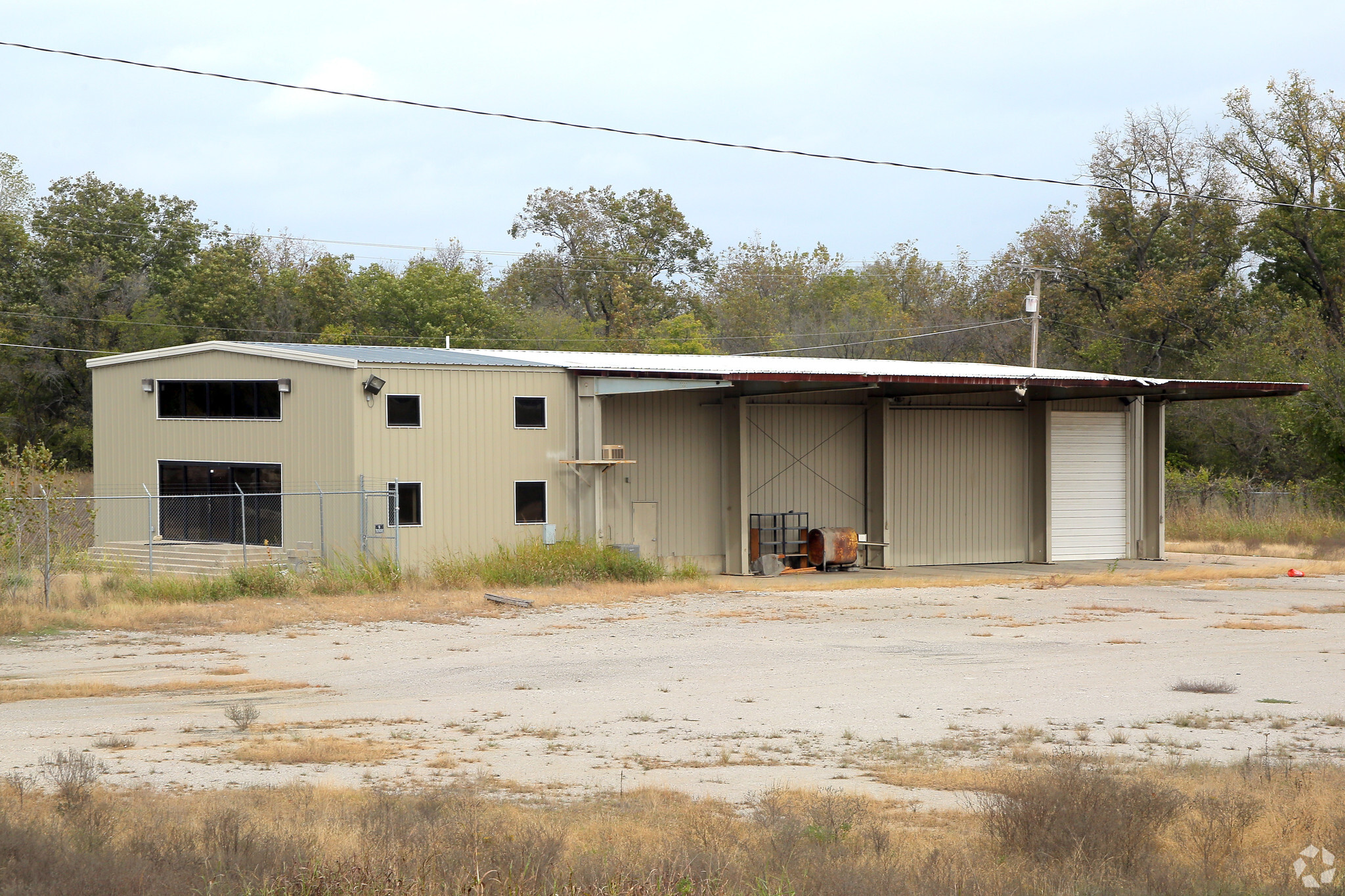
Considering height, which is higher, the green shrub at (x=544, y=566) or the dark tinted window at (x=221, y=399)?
the dark tinted window at (x=221, y=399)

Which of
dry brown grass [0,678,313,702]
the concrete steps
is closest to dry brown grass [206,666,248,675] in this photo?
dry brown grass [0,678,313,702]

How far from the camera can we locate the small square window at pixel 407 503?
82.5 feet

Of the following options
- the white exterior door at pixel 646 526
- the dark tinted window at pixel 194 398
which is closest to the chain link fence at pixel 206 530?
the dark tinted window at pixel 194 398

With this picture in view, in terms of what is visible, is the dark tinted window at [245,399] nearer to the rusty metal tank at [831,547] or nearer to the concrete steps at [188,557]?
the concrete steps at [188,557]

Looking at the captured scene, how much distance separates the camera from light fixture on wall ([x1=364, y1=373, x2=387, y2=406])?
81.6ft

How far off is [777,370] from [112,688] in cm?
1705

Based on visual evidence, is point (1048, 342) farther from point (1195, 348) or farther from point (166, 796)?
point (166, 796)

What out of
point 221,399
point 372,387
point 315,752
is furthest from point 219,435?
point 315,752

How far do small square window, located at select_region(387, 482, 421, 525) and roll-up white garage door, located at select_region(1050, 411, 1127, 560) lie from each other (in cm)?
1600

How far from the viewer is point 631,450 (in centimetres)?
2861

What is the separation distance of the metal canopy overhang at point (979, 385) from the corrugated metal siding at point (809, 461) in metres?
0.89

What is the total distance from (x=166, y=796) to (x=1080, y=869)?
536cm

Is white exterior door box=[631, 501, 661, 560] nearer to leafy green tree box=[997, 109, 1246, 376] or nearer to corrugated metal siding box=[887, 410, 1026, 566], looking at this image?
corrugated metal siding box=[887, 410, 1026, 566]

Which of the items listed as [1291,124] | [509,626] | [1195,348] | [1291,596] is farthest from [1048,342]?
[509,626]
